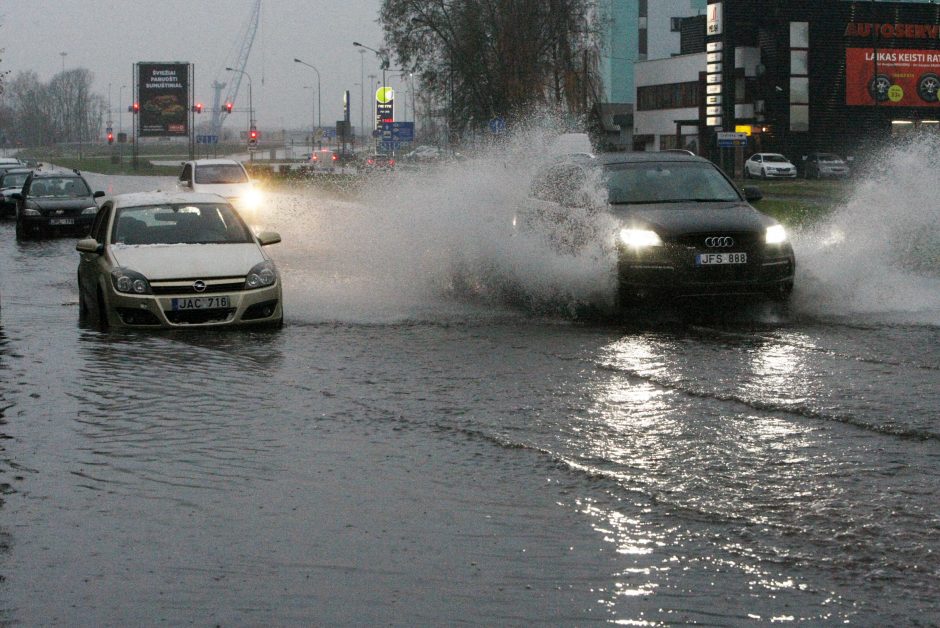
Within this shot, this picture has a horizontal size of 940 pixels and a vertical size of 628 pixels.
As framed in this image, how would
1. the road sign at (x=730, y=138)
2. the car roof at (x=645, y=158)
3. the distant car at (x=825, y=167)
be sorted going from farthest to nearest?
the distant car at (x=825, y=167) → the road sign at (x=730, y=138) → the car roof at (x=645, y=158)

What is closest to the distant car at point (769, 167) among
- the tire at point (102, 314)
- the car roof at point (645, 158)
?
the car roof at point (645, 158)

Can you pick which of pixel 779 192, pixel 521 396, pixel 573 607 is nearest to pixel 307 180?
pixel 779 192

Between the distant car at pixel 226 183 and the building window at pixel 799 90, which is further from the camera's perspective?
the building window at pixel 799 90

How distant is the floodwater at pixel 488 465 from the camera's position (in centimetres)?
496

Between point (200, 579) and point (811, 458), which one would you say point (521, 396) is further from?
point (200, 579)

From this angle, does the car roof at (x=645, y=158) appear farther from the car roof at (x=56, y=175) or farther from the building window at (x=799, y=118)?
the building window at (x=799, y=118)

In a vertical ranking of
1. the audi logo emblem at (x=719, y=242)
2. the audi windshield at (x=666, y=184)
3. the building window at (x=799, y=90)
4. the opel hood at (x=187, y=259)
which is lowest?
the opel hood at (x=187, y=259)

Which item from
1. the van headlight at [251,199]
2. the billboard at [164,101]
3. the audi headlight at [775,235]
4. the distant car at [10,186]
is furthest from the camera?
the billboard at [164,101]

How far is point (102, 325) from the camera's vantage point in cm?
1305

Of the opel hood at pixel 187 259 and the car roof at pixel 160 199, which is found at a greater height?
the car roof at pixel 160 199

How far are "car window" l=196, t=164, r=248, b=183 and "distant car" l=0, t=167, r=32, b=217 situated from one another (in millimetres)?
9373

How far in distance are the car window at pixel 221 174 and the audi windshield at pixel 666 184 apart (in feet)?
61.4

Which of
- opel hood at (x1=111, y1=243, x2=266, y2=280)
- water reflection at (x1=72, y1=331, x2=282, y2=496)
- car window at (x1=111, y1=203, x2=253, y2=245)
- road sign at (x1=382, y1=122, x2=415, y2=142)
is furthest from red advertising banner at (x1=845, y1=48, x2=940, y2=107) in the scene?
water reflection at (x1=72, y1=331, x2=282, y2=496)

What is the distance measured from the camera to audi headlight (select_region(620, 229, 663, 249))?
42.9ft
